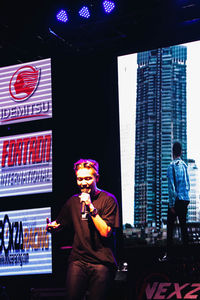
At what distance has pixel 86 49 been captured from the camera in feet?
21.4

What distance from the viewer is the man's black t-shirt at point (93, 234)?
374cm

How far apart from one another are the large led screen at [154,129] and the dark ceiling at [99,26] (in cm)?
21

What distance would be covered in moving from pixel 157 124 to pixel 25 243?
7.83 ft

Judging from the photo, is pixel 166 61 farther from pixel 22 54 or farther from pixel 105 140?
pixel 22 54

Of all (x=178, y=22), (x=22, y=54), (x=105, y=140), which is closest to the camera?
(x=178, y=22)

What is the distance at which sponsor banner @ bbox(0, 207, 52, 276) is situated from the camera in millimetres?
6051

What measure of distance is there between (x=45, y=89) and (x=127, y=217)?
2151 mm

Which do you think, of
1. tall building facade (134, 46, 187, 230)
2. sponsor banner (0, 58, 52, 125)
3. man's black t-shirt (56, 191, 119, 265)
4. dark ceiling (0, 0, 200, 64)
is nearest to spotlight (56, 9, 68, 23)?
dark ceiling (0, 0, 200, 64)

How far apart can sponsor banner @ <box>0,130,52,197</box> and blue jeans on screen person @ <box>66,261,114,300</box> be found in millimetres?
2600

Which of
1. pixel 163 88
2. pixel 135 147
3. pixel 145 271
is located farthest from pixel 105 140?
pixel 145 271

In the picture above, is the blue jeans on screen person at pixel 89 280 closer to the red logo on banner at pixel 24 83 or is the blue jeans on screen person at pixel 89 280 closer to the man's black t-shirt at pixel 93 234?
the man's black t-shirt at pixel 93 234

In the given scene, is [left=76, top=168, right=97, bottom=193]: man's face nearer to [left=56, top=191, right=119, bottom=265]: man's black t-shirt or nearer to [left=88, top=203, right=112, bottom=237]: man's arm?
[left=56, top=191, right=119, bottom=265]: man's black t-shirt

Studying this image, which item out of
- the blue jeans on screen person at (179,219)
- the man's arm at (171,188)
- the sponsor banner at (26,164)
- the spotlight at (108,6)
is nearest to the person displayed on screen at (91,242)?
the blue jeans on screen person at (179,219)

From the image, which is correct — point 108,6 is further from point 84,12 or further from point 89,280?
point 89,280
